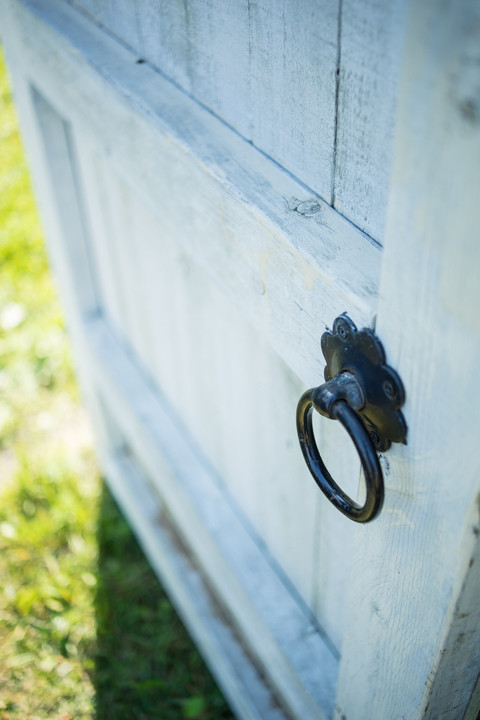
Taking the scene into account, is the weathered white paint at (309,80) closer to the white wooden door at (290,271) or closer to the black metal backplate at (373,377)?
the white wooden door at (290,271)

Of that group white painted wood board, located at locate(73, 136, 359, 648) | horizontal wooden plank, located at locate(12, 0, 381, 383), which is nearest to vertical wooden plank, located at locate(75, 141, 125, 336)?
white painted wood board, located at locate(73, 136, 359, 648)

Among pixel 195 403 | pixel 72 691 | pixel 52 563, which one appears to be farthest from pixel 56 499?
pixel 195 403

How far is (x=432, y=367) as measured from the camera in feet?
1.62

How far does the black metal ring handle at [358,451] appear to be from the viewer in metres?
0.54

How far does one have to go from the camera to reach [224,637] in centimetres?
171

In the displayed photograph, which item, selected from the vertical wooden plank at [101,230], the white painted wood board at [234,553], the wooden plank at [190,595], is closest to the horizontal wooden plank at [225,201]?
the vertical wooden plank at [101,230]

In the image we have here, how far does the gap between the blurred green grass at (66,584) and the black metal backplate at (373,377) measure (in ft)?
4.80

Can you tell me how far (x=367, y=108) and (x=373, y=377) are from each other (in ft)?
0.78

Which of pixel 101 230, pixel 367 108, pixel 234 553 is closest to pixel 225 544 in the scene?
pixel 234 553

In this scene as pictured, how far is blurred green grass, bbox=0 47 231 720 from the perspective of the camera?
5.87ft

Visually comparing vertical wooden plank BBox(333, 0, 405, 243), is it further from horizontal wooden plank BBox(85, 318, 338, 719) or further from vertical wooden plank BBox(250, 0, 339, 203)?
horizontal wooden plank BBox(85, 318, 338, 719)

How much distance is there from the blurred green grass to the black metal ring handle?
137 cm

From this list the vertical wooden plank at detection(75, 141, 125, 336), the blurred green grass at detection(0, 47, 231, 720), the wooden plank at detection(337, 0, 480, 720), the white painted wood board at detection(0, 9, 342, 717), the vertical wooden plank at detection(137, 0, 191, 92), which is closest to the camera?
the wooden plank at detection(337, 0, 480, 720)

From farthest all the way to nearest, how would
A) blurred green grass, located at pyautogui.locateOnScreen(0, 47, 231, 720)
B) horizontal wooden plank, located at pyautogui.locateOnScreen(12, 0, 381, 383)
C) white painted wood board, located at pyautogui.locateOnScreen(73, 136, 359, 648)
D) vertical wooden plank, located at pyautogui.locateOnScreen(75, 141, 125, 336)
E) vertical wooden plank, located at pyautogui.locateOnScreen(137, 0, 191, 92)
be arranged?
blurred green grass, located at pyautogui.locateOnScreen(0, 47, 231, 720)
vertical wooden plank, located at pyautogui.locateOnScreen(75, 141, 125, 336)
white painted wood board, located at pyautogui.locateOnScreen(73, 136, 359, 648)
vertical wooden plank, located at pyautogui.locateOnScreen(137, 0, 191, 92)
horizontal wooden plank, located at pyautogui.locateOnScreen(12, 0, 381, 383)
